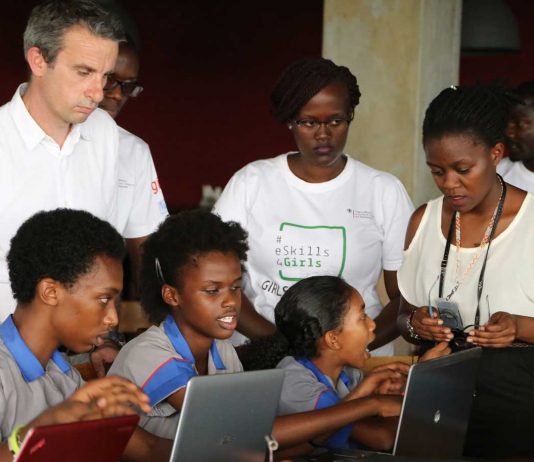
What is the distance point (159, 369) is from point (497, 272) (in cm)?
101

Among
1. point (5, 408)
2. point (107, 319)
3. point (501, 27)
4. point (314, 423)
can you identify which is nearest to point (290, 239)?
point (314, 423)

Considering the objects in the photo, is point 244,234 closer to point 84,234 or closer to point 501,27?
point 84,234

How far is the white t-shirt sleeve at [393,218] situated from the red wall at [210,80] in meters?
4.72

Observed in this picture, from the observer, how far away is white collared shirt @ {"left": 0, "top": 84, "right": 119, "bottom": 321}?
319cm

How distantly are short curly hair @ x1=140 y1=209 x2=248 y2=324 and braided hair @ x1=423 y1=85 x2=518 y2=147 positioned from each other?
65 centimetres

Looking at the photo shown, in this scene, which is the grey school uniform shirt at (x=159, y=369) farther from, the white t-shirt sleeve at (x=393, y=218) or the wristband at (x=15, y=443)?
the white t-shirt sleeve at (x=393, y=218)

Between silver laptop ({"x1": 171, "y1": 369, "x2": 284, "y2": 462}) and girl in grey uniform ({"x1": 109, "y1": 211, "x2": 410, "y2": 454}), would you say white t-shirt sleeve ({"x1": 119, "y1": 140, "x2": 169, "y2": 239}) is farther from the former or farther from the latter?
silver laptop ({"x1": 171, "y1": 369, "x2": 284, "y2": 462})

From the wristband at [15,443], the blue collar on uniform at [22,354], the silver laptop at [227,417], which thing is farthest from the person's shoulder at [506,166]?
the wristband at [15,443]

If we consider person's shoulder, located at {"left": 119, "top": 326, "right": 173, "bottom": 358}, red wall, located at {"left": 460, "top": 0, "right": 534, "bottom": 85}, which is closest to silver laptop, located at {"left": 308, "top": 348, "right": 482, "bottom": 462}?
person's shoulder, located at {"left": 119, "top": 326, "right": 173, "bottom": 358}

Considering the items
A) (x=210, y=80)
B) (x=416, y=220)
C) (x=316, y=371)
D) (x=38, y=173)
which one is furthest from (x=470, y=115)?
(x=210, y=80)

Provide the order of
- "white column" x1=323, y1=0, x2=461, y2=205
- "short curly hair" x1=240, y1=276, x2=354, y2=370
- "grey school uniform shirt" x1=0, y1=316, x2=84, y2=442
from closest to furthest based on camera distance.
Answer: "grey school uniform shirt" x1=0, y1=316, x2=84, y2=442
"short curly hair" x1=240, y1=276, x2=354, y2=370
"white column" x1=323, y1=0, x2=461, y2=205

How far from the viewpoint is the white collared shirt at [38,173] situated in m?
3.19

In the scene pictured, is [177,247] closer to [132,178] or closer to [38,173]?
[38,173]

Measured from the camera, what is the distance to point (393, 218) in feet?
12.7
